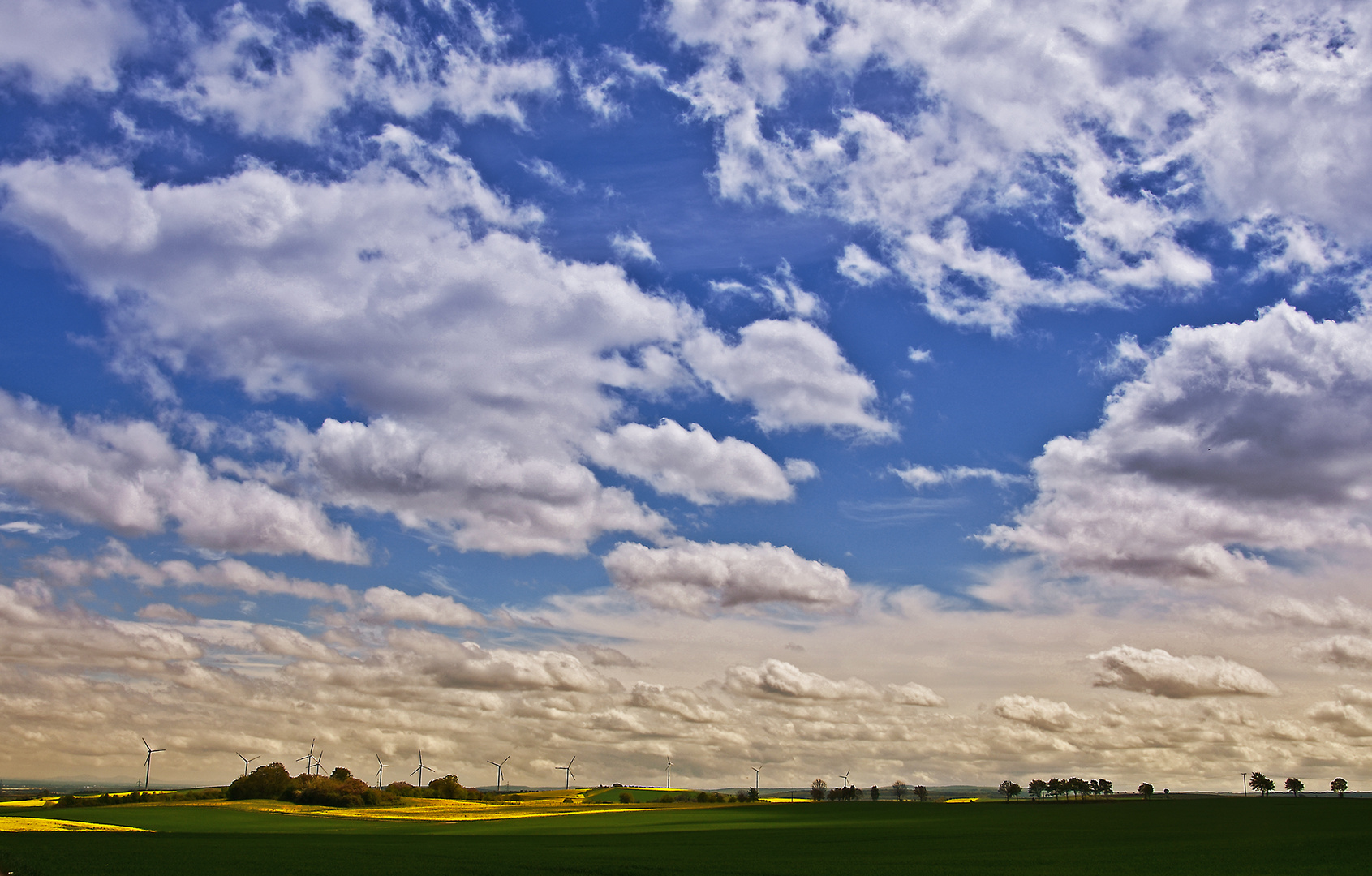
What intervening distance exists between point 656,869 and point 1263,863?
54.3 meters

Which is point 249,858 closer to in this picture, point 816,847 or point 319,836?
point 319,836

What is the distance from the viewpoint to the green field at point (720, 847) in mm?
84500

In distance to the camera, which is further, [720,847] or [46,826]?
[46,826]

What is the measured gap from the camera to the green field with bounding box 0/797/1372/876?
8450 cm

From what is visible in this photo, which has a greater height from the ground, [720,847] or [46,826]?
[720,847]

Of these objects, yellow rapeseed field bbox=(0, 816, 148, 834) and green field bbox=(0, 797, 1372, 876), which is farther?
yellow rapeseed field bbox=(0, 816, 148, 834)

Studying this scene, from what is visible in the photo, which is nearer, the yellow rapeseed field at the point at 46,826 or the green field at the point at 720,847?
Result: the green field at the point at 720,847

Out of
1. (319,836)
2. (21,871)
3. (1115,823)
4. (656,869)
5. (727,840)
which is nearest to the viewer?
(21,871)

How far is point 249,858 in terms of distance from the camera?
92812 mm

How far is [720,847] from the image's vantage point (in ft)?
365

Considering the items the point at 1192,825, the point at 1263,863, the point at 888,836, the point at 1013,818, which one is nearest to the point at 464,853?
the point at 888,836

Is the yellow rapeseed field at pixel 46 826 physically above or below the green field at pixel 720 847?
below

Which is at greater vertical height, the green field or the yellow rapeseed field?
the green field

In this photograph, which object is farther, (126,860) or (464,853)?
(464,853)
